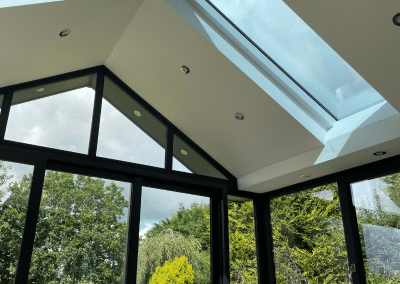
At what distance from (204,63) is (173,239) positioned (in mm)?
2198

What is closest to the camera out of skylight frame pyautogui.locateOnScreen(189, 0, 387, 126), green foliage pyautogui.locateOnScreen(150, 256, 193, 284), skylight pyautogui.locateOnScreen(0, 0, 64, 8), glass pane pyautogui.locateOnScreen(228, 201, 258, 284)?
skylight pyautogui.locateOnScreen(0, 0, 64, 8)

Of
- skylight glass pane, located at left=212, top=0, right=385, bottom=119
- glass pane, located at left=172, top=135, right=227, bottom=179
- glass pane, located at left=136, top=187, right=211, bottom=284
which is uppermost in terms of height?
skylight glass pane, located at left=212, top=0, right=385, bottom=119

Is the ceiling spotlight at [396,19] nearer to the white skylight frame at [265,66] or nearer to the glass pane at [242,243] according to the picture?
the white skylight frame at [265,66]

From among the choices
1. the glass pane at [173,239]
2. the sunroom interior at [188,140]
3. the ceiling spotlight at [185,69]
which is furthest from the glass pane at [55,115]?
the ceiling spotlight at [185,69]

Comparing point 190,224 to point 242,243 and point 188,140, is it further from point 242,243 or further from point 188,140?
point 188,140

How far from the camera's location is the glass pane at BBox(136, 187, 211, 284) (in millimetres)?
4309

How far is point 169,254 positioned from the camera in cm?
446

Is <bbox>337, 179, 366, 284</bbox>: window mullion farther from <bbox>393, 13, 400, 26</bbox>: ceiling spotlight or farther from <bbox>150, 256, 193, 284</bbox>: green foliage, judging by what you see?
<bbox>393, 13, 400, 26</bbox>: ceiling spotlight

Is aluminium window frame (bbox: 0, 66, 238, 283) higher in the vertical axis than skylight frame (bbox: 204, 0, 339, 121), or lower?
lower

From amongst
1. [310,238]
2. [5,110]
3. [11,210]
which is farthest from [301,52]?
[11,210]

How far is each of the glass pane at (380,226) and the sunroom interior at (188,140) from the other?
0.04 ft

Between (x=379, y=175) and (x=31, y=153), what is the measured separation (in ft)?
12.5

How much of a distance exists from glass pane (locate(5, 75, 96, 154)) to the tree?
1.27 ft

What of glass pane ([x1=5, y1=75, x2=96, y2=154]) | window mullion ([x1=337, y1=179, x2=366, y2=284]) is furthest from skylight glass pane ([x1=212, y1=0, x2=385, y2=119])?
glass pane ([x1=5, y1=75, x2=96, y2=154])
